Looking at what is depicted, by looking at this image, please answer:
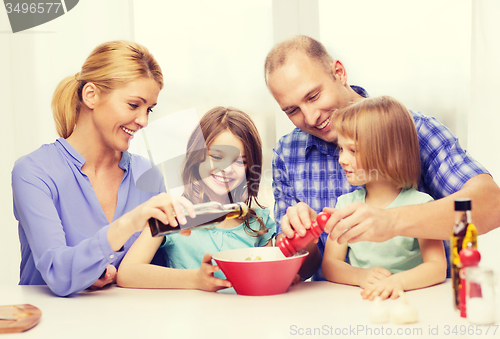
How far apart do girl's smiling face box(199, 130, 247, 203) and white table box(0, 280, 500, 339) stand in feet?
1.31

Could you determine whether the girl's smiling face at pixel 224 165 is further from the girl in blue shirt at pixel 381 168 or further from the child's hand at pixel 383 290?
the child's hand at pixel 383 290

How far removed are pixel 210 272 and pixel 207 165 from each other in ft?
1.44

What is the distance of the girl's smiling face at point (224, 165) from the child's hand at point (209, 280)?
36cm

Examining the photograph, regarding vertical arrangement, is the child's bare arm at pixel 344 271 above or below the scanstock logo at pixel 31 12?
below

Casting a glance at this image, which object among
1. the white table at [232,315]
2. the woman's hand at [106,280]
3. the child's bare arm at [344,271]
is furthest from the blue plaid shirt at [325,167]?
the woman's hand at [106,280]

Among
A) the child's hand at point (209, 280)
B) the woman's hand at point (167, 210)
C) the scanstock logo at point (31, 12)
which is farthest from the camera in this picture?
the scanstock logo at point (31, 12)

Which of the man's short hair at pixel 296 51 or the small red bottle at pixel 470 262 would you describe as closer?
the small red bottle at pixel 470 262

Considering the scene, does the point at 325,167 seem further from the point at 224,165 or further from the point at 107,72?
the point at 107,72

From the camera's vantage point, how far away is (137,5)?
221 centimetres

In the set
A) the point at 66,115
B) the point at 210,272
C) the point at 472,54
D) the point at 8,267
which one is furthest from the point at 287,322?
the point at 8,267

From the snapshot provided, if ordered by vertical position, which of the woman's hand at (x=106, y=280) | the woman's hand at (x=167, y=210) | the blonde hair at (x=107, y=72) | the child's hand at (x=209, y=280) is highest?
the blonde hair at (x=107, y=72)

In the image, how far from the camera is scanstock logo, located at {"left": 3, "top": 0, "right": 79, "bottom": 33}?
6.96 ft

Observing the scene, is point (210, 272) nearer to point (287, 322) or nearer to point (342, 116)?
Result: point (287, 322)

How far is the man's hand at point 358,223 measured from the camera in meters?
0.87
